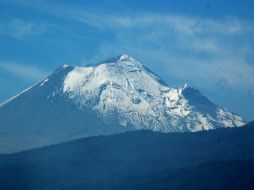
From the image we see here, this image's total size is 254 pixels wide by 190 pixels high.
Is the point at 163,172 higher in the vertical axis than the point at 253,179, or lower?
higher

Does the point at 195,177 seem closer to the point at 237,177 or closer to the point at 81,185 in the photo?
the point at 237,177

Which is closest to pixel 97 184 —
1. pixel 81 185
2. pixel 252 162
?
pixel 81 185

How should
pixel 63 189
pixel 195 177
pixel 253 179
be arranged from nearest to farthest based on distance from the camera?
1. pixel 253 179
2. pixel 195 177
3. pixel 63 189

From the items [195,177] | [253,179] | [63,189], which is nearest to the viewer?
[253,179]

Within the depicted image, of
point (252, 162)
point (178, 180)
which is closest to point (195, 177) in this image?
point (178, 180)

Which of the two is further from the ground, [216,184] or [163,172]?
[163,172]

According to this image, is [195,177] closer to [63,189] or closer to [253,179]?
[253,179]

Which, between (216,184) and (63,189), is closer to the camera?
(216,184)

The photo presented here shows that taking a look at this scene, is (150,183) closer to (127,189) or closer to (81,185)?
(127,189)

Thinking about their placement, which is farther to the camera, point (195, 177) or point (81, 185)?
point (81, 185)
